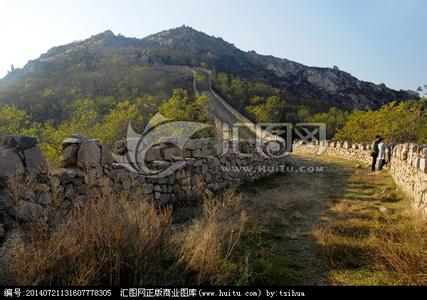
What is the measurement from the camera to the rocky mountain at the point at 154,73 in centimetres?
4472

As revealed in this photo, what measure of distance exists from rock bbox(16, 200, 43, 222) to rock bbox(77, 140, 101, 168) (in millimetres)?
1212

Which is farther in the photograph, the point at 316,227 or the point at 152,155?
the point at 152,155

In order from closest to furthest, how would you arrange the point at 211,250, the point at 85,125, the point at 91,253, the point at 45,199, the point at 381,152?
the point at 91,253
the point at 211,250
the point at 45,199
the point at 381,152
the point at 85,125

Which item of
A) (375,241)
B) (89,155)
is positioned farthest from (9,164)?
(375,241)

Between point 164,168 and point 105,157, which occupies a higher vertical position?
point 105,157

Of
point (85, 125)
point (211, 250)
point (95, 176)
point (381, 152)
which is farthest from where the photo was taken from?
point (85, 125)

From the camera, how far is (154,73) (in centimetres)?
6016

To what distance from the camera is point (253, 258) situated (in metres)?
3.92

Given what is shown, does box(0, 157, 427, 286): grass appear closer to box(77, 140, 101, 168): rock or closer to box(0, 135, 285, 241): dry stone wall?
box(0, 135, 285, 241): dry stone wall

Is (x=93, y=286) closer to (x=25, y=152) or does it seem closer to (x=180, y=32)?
(x=25, y=152)

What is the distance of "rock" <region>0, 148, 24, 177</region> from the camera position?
4295 mm

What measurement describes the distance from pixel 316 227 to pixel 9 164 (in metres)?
5.24

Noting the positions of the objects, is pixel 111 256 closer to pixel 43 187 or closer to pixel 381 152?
pixel 43 187

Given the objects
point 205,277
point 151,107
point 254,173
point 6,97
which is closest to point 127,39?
point 6,97
